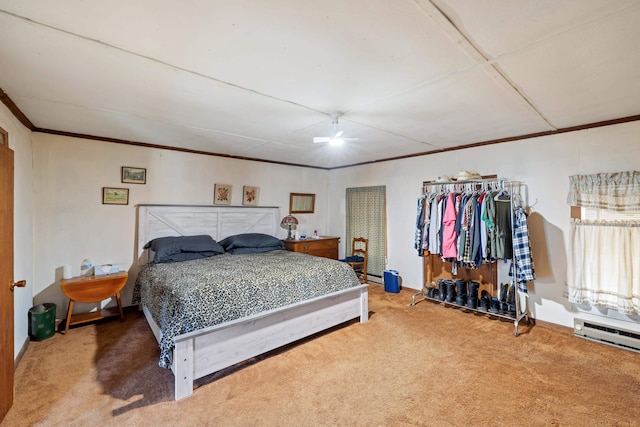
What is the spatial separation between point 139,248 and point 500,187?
475cm

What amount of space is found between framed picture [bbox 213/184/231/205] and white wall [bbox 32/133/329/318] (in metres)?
0.08

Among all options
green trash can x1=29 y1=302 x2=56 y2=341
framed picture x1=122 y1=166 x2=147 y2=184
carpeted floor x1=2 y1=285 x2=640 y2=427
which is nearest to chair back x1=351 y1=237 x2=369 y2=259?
carpeted floor x1=2 y1=285 x2=640 y2=427

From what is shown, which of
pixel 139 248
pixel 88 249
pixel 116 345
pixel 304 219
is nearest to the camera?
pixel 116 345

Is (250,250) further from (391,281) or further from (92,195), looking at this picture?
(391,281)

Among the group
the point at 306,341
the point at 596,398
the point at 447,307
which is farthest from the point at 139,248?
the point at 596,398

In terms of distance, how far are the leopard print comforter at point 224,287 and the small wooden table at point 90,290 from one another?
279mm

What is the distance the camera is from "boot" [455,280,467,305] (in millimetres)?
3707

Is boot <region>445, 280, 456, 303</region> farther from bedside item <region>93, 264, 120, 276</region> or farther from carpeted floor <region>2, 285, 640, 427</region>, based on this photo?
bedside item <region>93, 264, 120, 276</region>

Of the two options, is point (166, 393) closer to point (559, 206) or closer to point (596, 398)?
point (596, 398)

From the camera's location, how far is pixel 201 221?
434 cm

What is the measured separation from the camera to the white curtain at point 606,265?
271cm

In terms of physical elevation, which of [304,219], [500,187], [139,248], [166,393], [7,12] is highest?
[7,12]

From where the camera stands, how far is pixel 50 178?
3264 millimetres

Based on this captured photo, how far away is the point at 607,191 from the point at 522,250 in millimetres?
949
